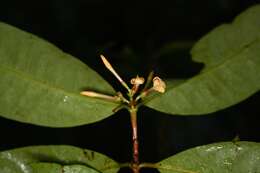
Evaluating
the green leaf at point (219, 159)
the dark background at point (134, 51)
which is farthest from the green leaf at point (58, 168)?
the dark background at point (134, 51)

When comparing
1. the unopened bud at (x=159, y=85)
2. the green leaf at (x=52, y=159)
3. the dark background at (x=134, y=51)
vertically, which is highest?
the dark background at (x=134, y=51)

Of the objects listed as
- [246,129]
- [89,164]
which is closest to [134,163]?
[89,164]

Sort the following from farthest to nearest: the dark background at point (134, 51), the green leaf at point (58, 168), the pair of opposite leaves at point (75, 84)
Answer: the dark background at point (134, 51) → the pair of opposite leaves at point (75, 84) → the green leaf at point (58, 168)

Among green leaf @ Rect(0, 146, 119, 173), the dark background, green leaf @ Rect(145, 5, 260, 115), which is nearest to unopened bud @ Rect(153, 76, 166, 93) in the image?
green leaf @ Rect(145, 5, 260, 115)

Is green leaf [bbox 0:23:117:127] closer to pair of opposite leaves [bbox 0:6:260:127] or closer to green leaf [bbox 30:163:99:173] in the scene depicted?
pair of opposite leaves [bbox 0:6:260:127]

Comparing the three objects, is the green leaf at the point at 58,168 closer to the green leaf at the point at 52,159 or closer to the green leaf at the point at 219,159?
the green leaf at the point at 52,159

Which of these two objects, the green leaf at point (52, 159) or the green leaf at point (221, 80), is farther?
the green leaf at point (221, 80)

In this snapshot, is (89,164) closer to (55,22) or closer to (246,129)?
(246,129)

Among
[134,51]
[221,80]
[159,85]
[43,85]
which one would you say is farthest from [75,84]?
[134,51]
